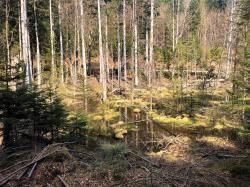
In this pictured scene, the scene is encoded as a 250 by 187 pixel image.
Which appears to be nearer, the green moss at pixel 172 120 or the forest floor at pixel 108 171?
the forest floor at pixel 108 171

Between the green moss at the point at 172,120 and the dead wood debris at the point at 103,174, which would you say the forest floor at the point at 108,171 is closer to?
the dead wood debris at the point at 103,174

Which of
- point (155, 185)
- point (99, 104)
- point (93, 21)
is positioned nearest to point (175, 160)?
point (155, 185)

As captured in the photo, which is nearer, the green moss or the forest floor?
the forest floor

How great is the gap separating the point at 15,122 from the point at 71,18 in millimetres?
31047

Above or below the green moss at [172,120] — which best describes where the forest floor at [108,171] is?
above

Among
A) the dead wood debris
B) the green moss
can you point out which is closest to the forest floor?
the dead wood debris

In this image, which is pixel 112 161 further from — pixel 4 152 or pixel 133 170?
pixel 4 152

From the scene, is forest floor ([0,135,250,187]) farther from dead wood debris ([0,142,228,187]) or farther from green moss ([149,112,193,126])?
green moss ([149,112,193,126])

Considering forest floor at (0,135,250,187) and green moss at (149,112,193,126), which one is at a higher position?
forest floor at (0,135,250,187)

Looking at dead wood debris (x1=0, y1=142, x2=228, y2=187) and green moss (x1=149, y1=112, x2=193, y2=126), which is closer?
dead wood debris (x1=0, y1=142, x2=228, y2=187)

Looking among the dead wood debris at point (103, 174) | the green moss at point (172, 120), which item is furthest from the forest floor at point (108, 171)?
the green moss at point (172, 120)

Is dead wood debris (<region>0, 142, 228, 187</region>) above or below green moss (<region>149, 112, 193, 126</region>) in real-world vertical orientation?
above

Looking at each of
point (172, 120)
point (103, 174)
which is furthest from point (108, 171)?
point (172, 120)

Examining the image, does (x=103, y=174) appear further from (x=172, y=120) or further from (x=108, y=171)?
(x=172, y=120)
